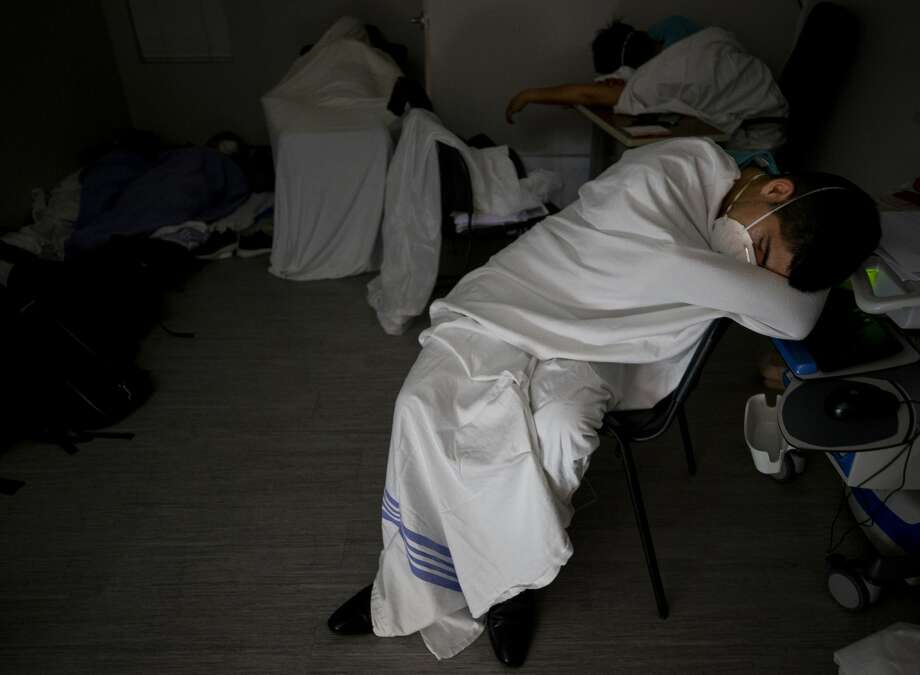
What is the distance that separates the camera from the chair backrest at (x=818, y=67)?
2418mm

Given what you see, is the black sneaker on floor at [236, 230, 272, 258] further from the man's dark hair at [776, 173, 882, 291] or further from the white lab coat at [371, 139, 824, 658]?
the man's dark hair at [776, 173, 882, 291]

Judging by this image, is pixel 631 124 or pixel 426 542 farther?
pixel 631 124

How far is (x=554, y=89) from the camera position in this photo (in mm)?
2500

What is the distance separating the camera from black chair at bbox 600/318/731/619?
1129 millimetres

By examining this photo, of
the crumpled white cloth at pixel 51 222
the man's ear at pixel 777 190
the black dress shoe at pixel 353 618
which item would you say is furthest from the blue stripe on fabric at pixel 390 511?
the crumpled white cloth at pixel 51 222

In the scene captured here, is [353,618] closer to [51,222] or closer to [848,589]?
[848,589]

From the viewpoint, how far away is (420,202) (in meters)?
2.19

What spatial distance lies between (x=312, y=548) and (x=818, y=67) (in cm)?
261

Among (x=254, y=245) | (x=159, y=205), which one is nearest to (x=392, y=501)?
(x=254, y=245)

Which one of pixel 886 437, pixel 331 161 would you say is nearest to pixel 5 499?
pixel 331 161

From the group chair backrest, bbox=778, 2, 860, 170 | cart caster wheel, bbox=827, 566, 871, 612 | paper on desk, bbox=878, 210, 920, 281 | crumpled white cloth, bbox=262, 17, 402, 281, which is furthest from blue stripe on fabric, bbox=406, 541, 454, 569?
chair backrest, bbox=778, 2, 860, 170

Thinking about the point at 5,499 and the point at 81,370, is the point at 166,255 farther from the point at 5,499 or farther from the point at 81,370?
the point at 5,499

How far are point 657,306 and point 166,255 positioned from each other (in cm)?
235

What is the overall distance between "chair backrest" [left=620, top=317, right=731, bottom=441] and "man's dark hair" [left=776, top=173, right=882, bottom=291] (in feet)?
0.50
